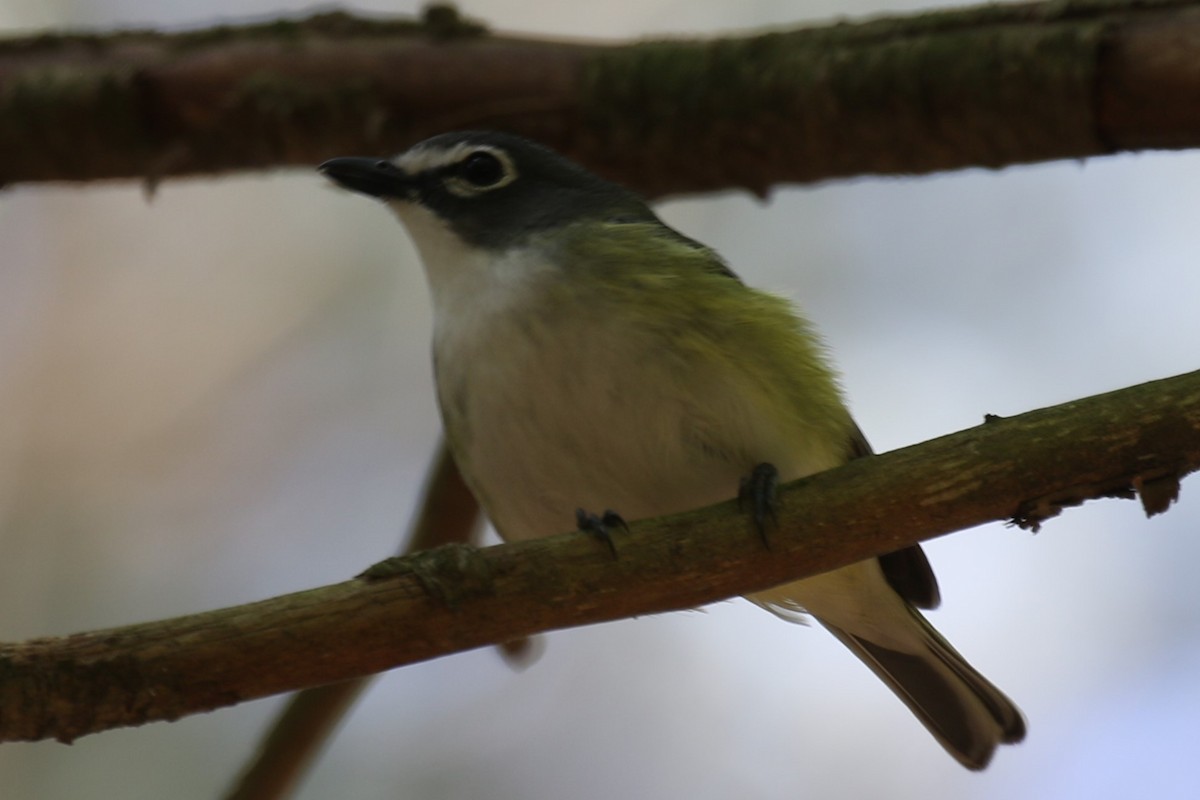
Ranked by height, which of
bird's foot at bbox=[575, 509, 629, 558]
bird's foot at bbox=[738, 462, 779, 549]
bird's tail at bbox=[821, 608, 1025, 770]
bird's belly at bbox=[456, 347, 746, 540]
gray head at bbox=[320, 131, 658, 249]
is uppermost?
gray head at bbox=[320, 131, 658, 249]

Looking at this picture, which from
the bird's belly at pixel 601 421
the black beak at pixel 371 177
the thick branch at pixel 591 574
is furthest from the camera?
the black beak at pixel 371 177

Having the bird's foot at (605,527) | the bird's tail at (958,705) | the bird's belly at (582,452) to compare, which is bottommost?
the bird's tail at (958,705)

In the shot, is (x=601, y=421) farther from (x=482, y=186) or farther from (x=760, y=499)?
(x=482, y=186)

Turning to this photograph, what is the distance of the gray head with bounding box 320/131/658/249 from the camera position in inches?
137

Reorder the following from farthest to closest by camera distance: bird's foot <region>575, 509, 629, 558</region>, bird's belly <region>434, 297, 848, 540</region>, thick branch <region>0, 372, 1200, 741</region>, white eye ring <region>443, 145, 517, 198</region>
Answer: white eye ring <region>443, 145, 517, 198</region> → bird's belly <region>434, 297, 848, 540</region> → bird's foot <region>575, 509, 629, 558</region> → thick branch <region>0, 372, 1200, 741</region>

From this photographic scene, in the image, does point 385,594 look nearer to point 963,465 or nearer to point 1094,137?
point 963,465

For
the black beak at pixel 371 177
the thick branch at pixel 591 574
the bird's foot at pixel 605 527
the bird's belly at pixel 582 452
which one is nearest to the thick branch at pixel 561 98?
the black beak at pixel 371 177

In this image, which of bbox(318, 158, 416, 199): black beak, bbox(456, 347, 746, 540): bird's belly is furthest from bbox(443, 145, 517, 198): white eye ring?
bbox(456, 347, 746, 540): bird's belly

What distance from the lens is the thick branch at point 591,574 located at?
2.24 m

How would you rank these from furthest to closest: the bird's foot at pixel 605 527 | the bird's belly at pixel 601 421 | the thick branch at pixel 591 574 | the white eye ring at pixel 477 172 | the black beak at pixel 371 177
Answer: the white eye ring at pixel 477 172 < the black beak at pixel 371 177 < the bird's belly at pixel 601 421 < the bird's foot at pixel 605 527 < the thick branch at pixel 591 574

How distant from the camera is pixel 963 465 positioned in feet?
7.74

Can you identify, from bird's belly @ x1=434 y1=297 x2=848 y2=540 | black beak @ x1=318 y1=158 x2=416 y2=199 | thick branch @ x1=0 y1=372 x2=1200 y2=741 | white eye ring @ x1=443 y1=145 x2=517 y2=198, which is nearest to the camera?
thick branch @ x1=0 y1=372 x2=1200 y2=741

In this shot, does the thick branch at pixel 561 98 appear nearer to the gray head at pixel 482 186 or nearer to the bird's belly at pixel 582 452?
the gray head at pixel 482 186

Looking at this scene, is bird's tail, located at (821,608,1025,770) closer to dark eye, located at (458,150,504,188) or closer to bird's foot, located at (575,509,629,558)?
bird's foot, located at (575,509,629,558)
